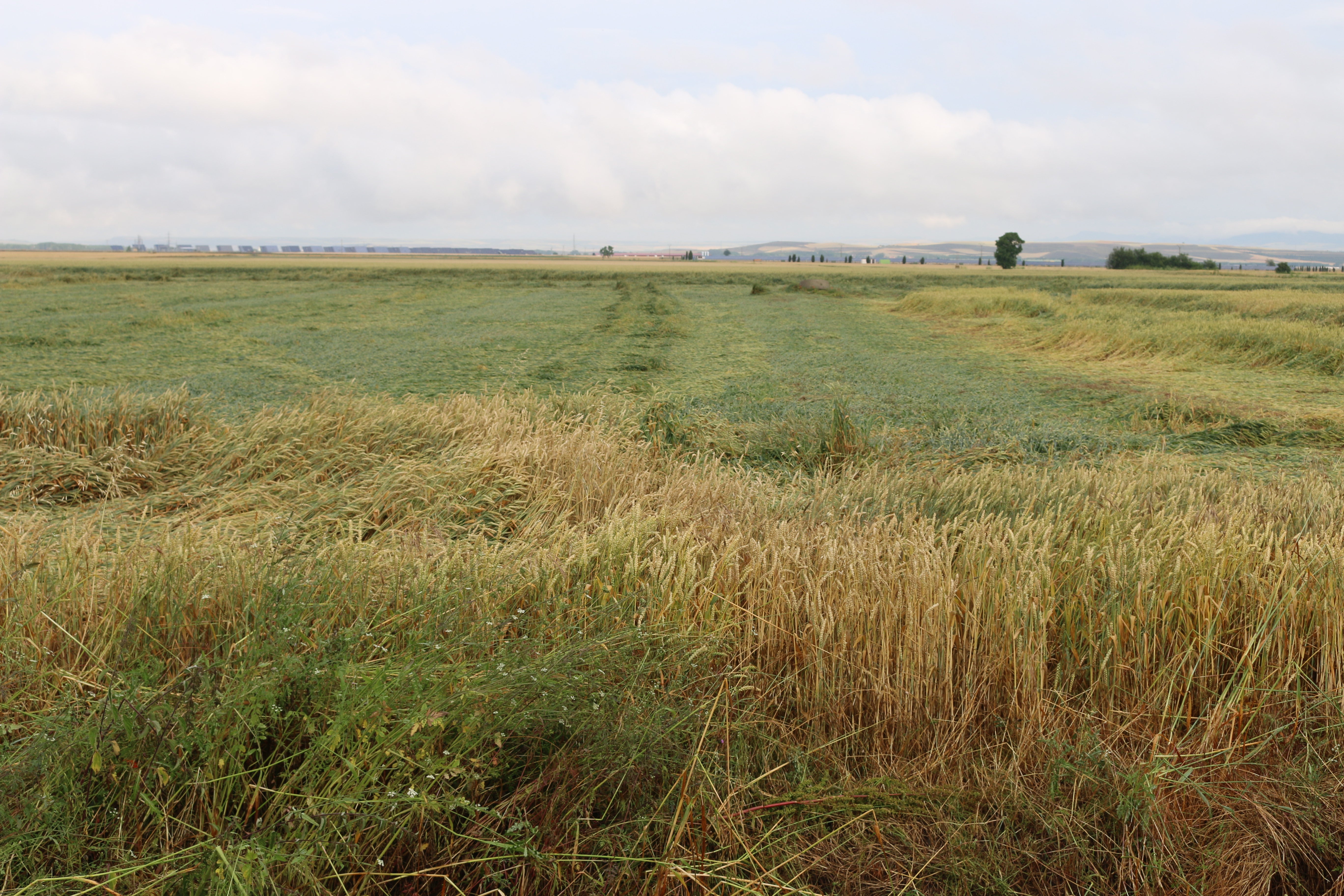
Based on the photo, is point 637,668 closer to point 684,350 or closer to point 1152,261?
point 684,350

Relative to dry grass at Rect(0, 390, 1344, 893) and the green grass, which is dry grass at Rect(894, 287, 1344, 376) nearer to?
the green grass

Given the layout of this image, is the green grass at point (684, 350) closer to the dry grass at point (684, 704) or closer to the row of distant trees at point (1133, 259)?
the dry grass at point (684, 704)

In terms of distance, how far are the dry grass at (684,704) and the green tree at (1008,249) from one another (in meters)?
92.3

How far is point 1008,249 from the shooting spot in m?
86.6

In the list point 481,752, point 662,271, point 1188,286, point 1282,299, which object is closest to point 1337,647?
point 481,752

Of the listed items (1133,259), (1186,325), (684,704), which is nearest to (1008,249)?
(1133,259)

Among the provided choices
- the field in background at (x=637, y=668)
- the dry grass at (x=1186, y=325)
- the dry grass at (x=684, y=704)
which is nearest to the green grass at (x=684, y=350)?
the dry grass at (x=1186, y=325)

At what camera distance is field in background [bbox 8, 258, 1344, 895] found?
65.3 inches

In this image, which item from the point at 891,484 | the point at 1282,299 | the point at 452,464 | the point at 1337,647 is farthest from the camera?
the point at 1282,299

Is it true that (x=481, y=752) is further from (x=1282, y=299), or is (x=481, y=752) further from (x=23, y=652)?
(x=1282, y=299)

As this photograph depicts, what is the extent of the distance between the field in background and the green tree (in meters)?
90.7

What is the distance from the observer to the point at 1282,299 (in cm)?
1753

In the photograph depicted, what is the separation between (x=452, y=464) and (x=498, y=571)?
180 cm

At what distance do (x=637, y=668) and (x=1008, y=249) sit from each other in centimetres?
9509
